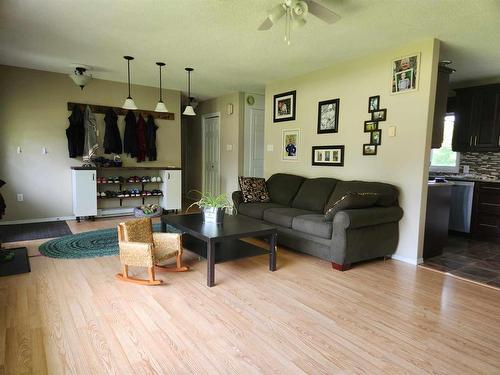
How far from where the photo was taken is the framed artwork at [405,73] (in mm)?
3352

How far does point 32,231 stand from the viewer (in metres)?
4.38

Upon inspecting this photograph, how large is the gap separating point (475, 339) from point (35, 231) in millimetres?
5046

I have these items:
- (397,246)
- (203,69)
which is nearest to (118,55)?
(203,69)

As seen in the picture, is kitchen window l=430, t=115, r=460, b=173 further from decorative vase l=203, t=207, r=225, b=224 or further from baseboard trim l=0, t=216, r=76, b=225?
baseboard trim l=0, t=216, r=76, b=225

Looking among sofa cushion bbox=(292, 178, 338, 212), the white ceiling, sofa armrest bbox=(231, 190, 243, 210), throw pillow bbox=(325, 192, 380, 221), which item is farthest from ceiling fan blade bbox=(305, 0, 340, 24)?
sofa armrest bbox=(231, 190, 243, 210)

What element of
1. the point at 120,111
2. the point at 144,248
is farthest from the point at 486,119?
the point at 120,111

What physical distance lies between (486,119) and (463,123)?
30cm

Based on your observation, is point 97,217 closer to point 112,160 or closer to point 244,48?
point 112,160

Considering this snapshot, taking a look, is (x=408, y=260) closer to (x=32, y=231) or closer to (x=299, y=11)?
(x=299, y=11)

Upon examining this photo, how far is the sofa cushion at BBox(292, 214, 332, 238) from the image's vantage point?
3.21 m

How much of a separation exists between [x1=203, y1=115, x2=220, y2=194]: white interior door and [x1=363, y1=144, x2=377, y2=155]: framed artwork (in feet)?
11.9

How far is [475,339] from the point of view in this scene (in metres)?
2.01

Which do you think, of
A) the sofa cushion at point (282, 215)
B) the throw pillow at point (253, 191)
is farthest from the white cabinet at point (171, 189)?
the sofa cushion at point (282, 215)

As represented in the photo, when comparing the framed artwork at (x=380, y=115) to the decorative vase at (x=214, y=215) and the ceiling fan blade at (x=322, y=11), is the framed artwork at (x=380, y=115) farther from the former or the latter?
the decorative vase at (x=214, y=215)
